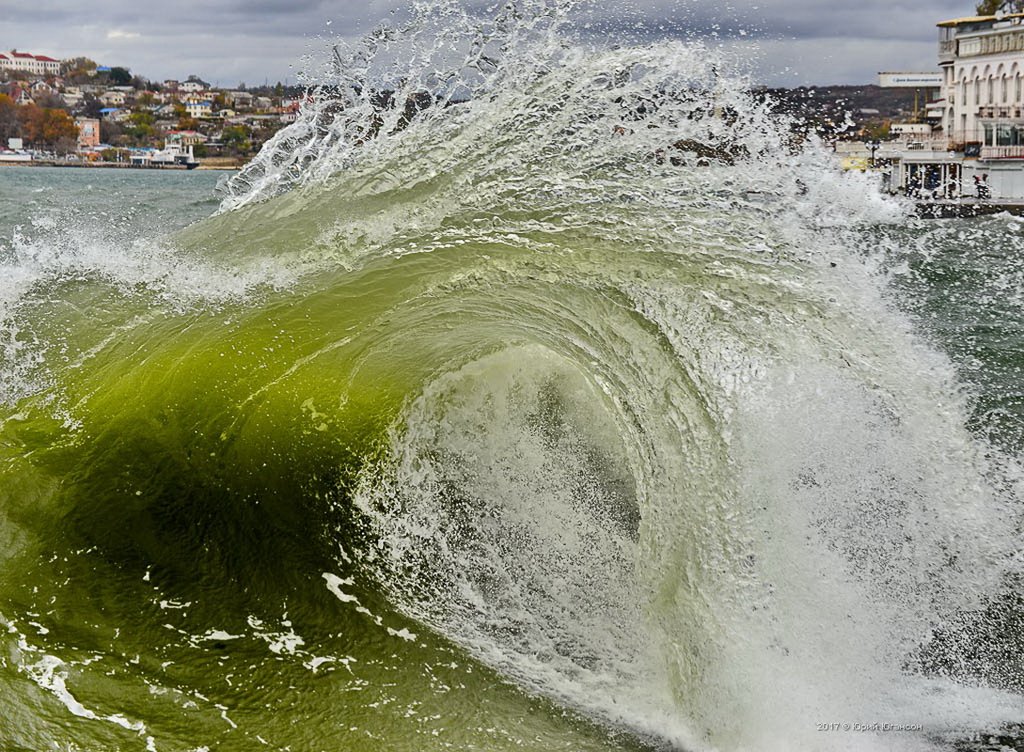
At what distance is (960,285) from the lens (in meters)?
20.3

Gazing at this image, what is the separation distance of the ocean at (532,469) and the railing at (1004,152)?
37.5 meters

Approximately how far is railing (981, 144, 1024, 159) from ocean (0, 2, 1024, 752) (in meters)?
37.5

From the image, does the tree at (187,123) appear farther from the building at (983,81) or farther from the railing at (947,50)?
the building at (983,81)

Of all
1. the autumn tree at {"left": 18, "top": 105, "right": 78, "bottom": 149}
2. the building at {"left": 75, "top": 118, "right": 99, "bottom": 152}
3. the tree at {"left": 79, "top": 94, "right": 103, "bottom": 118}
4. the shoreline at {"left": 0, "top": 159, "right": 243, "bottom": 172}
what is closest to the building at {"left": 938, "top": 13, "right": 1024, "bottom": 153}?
the shoreline at {"left": 0, "top": 159, "right": 243, "bottom": 172}

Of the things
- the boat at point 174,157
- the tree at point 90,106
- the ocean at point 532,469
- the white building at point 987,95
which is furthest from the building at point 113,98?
the ocean at point 532,469

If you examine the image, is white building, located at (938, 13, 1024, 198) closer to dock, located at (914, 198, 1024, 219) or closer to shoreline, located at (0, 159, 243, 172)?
dock, located at (914, 198, 1024, 219)

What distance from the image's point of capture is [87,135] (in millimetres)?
105750

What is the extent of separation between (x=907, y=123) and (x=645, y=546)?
5145 centimetres

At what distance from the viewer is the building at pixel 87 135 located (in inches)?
4107

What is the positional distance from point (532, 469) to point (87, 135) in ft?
363

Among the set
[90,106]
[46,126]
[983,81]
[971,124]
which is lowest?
[971,124]

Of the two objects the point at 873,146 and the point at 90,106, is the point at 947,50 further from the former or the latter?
the point at 90,106

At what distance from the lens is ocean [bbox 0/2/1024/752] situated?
4.91 m

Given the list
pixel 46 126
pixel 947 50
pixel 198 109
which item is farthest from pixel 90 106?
pixel 947 50
